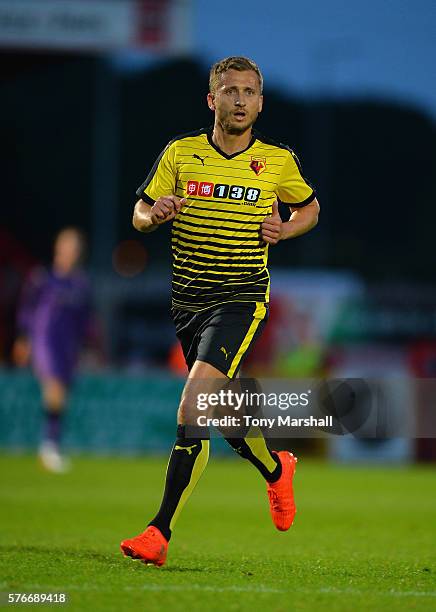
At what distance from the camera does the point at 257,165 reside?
753cm

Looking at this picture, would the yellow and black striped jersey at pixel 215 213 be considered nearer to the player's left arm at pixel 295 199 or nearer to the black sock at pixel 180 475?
the player's left arm at pixel 295 199

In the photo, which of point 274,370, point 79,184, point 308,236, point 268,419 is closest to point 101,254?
point 308,236

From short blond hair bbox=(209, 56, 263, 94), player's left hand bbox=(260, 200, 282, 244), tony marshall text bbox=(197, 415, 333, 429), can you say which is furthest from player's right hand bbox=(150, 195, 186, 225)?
tony marshall text bbox=(197, 415, 333, 429)

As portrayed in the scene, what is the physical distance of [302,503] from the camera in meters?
12.6

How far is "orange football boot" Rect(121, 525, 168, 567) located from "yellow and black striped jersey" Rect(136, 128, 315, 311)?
1273 millimetres

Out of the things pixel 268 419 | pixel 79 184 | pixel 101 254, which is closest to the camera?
pixel 268 419


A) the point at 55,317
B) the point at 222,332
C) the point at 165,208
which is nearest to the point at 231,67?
the point at 165,208

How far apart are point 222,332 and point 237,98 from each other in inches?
48.2

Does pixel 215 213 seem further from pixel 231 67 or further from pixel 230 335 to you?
pixel 231 67

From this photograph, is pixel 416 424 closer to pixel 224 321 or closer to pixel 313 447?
pixel 313 447

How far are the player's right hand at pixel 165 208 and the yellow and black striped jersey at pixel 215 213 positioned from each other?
270 mm

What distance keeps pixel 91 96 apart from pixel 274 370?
58373mm


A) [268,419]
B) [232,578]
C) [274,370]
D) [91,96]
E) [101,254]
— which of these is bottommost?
[232,578]

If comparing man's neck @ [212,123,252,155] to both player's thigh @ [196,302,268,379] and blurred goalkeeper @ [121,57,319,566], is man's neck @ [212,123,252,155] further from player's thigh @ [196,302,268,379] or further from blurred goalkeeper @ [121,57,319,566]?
player's thigh @ [196,302,268,379]
